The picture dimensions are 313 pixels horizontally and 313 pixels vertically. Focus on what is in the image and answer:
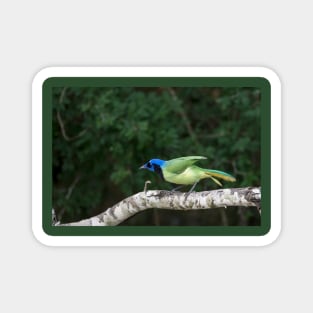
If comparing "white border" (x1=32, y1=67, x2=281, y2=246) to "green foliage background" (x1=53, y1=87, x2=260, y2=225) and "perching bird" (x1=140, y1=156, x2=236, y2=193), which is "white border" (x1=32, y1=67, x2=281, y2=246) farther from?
"green foliage background" (x1=53, y1=87, x2=260, y2=225)

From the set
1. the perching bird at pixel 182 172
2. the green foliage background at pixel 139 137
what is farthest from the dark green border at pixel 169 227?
the green foliage background at pixel 139 137

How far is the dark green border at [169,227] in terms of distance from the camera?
488 cm

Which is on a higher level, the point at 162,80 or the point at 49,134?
the point at 162,80

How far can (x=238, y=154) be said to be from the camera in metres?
6.20

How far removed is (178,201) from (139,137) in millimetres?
901

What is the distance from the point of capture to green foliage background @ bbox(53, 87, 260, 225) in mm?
5832

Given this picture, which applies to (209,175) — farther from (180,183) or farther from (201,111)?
(201,111)

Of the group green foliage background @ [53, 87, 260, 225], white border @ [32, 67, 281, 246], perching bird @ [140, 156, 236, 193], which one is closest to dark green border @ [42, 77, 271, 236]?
white border @ [32, 67, 281, 246]

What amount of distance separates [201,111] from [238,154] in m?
0.58
